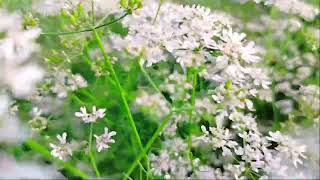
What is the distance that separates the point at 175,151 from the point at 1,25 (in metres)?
0.30

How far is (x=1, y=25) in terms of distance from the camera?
1.77 feet

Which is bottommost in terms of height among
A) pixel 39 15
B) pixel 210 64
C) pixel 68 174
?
pixel 68 174

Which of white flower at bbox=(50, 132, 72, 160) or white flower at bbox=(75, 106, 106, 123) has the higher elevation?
white flower at bbox=(75, 106, 106, 123)

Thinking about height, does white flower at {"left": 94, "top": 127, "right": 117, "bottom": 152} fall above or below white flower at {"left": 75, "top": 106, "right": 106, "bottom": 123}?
below

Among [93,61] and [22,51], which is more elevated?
[93,61]

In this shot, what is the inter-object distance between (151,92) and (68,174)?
0.15 m

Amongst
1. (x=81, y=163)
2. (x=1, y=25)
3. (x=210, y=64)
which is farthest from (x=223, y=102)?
(x=1, y=25)

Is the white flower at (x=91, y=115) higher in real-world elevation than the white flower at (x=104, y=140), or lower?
higher

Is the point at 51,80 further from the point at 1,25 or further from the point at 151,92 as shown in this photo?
the point at 1,25

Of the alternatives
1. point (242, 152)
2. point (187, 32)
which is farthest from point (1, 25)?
point (242, 152)

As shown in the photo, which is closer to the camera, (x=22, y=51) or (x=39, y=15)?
(x=22, y=51)

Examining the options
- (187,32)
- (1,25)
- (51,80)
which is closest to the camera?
(1,25)

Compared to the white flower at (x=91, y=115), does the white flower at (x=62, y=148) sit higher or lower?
lower

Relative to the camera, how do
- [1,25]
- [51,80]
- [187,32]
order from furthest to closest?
[51,80] → [187,32] → [1,25]
